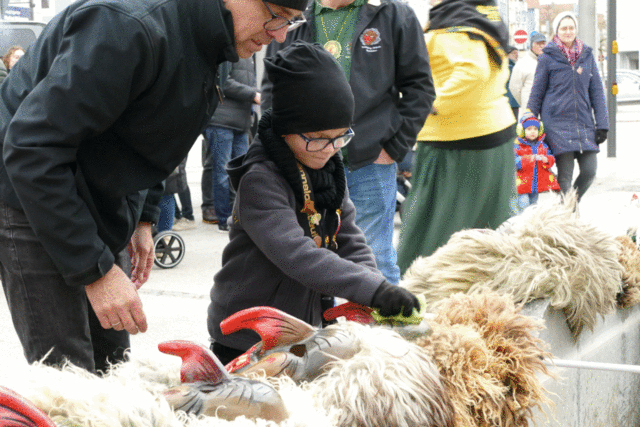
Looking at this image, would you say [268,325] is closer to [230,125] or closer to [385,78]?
[385,78]

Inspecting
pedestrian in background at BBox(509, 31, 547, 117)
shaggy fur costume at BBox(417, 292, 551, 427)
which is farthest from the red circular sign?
shaggy fur costume at BBox(417, 292, 551, 427)

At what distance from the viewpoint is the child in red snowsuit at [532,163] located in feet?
23.9

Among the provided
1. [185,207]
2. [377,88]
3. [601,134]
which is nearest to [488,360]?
[377,88]

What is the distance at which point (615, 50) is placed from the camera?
13.8 m

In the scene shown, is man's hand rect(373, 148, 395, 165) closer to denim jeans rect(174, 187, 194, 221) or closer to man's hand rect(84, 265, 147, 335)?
man's hand rect(84, 265, 147, 335)

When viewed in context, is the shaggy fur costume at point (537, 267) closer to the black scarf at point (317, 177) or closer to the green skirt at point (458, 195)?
the black scarf at point (317, 177)

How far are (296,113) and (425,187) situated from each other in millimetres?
1878

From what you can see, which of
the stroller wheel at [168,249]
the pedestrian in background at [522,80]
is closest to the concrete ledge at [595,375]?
the stroller wheel at [168,249]

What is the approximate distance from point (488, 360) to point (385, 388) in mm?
406

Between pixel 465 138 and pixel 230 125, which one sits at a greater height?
pixel 465 138

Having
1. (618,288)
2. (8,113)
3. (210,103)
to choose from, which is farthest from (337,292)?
(618,288)

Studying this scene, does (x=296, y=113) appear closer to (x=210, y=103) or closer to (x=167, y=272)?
(x=210, y=103)

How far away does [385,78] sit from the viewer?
3.69 metres

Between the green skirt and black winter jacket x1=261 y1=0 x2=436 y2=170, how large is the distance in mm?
343
